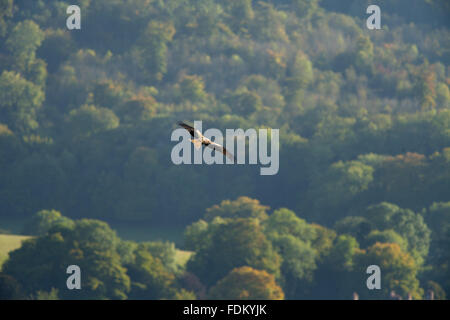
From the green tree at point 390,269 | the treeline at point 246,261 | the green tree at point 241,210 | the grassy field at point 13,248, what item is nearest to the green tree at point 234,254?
the treeline at point 246,261

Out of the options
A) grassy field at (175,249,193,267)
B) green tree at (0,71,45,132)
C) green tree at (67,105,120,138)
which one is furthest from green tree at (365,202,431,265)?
green tree at (0,71,45,132)

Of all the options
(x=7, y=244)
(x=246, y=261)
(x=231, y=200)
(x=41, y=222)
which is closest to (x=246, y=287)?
(x=246, y=261)

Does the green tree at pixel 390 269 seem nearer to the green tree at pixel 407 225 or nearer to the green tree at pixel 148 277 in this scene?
the green tree at pixel 407 225

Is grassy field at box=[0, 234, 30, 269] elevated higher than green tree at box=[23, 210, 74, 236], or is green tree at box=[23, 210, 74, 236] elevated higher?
green tree at box=[23, 210, 74, 236]

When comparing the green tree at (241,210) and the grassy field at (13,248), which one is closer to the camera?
the grassy field at (13,248)

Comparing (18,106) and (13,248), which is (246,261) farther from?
(18,106)

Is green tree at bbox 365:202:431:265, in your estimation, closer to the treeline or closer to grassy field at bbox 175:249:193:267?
the treeline

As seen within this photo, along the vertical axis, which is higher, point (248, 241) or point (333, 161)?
point (333, 161)

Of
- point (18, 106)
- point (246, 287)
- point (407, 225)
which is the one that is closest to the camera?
point (246, 287)

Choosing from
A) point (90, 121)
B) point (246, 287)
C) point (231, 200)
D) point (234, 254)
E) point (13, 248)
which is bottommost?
point (246, 287)
